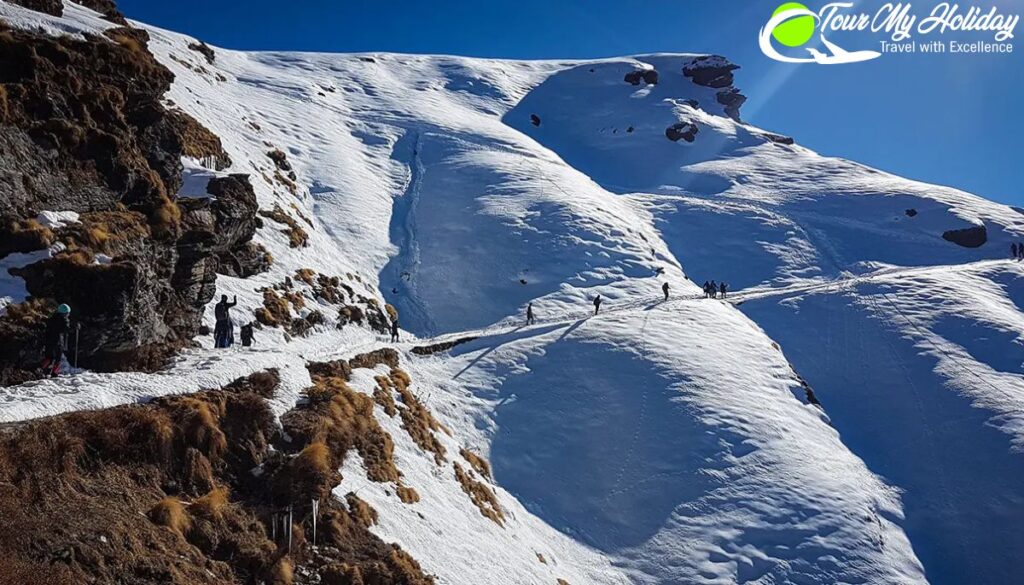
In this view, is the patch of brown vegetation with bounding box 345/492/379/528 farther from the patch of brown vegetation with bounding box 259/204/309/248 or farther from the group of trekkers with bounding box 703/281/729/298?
the group of trekkers with bounding box 703/281/729/298

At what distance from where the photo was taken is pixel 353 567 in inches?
445

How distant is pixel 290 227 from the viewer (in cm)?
3634

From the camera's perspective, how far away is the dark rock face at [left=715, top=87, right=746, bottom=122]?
377ft

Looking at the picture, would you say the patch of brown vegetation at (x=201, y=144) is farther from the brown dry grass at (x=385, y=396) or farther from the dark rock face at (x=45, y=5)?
the brown dry grass at (x=385, y=396)

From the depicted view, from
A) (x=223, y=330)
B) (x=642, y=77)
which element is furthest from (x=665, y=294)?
(x=642, y=77)

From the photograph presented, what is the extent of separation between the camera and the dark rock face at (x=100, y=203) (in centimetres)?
1383

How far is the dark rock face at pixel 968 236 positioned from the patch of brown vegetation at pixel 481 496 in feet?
206

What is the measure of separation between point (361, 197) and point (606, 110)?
211 ft

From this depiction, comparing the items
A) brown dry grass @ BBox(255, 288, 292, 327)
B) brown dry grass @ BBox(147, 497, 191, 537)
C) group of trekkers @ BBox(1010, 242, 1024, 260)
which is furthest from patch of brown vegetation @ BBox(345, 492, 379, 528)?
group of trekkers @ BBox(1010, 242, 1024, 260)

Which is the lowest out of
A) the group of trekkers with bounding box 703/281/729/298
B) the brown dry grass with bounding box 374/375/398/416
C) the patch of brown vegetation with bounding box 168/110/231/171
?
the brown dry grass with bounding box 374/375/398/416

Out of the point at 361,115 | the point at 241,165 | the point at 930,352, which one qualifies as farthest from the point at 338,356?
the point at 361,115

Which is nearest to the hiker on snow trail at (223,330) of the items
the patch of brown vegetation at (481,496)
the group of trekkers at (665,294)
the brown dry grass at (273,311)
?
the brown dry grass at (273,311)

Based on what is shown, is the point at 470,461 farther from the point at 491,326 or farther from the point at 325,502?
the point at 491,326

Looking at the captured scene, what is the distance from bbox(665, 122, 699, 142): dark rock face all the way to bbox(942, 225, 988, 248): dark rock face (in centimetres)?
4018
